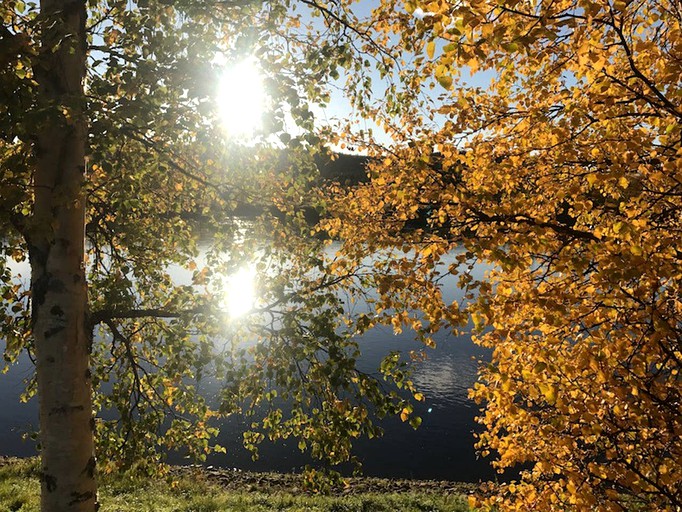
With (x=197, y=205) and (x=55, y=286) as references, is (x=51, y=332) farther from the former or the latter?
(x=197, y=205)

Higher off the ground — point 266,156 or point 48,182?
point 266,156

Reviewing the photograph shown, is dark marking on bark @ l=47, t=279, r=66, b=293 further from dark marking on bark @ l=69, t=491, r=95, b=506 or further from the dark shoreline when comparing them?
the dark shoreline

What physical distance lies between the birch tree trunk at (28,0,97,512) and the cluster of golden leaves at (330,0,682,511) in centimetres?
326

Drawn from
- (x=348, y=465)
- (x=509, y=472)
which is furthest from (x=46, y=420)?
(x=509, y=472)

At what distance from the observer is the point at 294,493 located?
61.7 ft

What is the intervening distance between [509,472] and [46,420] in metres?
23.2

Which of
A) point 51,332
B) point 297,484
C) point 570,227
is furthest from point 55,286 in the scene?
point 297,484

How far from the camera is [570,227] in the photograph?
5629 mm

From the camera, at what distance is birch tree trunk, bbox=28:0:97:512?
13.9 feet

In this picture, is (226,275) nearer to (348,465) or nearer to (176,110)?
(176,110)

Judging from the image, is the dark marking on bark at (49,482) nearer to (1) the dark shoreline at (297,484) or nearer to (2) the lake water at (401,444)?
(1) the dark shoreline at (297,484)

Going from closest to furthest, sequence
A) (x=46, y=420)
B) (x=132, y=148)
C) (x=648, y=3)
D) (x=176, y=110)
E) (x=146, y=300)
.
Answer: (x=46, y=420)
(x=176, y=110)
(x=648, y=3)
(x=132, y=148)
(x=146, y=300)

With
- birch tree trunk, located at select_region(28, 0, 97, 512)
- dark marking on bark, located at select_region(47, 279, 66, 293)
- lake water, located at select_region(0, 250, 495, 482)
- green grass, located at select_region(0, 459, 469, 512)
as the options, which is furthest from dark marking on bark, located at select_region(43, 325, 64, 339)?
lake water, located at select_region(0, 250, 495, 482)

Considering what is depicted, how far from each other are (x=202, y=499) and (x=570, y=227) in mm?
15314
